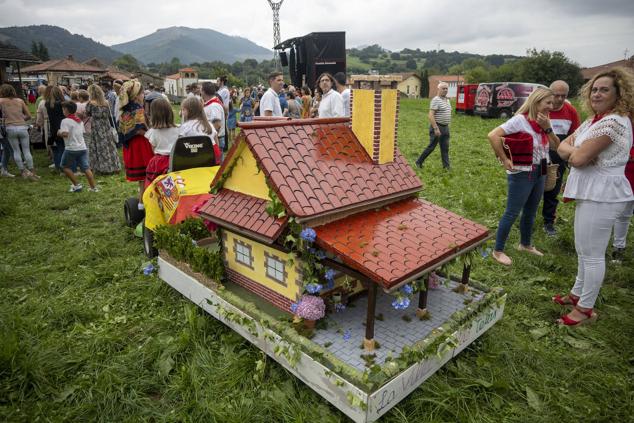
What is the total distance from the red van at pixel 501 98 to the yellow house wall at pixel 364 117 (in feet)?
89.1

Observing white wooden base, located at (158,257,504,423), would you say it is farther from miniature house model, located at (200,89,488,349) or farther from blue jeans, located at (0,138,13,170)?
blue jeans, located at (0,138,13,170)

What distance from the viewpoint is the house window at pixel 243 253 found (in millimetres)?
3918

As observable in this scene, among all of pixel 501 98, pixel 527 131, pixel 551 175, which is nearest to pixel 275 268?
pixel 527 131

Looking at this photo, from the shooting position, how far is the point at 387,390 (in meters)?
2.71

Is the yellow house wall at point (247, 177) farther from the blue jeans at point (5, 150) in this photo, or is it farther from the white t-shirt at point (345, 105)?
the blue jeans at point (5, 150)

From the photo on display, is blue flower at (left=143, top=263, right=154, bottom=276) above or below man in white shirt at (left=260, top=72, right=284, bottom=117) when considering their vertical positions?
below

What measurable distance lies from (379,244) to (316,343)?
994 millimetres

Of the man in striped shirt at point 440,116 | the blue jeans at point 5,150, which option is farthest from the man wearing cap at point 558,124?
the blue jeans at point 5,150

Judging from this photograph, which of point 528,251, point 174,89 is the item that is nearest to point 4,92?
point 528,251

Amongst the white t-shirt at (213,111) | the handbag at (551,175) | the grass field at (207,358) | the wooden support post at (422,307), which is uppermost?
the white t-shirt at (213,111)

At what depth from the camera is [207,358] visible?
3.51 m

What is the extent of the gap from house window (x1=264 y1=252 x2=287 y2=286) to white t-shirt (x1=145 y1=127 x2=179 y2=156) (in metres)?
2.95

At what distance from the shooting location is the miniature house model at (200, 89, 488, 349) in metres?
3.08

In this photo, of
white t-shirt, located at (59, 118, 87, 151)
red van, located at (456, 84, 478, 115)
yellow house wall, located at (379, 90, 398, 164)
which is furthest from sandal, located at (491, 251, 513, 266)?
red van, located at (456, 84, 478, 115)
